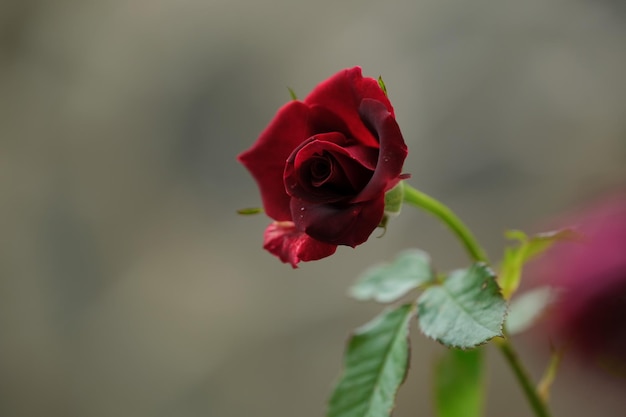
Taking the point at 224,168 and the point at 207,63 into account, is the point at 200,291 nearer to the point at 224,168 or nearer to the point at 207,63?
the point at 224,168

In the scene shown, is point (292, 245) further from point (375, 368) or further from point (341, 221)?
point (375, 368)

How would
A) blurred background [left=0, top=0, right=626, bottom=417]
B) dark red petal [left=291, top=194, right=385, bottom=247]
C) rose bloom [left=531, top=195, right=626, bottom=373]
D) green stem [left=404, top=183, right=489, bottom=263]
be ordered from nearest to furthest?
dark red petal [left=291, top=194, right=385, bottom=247]
green stem [left=404, top=183, right=489, bottom=263]
rose bloom [left=531, top=195, right=626, bottom=373]
blurred background [left=0, top=0, right=626, bottom=417]

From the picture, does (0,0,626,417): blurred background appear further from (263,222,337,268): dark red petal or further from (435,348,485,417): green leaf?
(263,222,337,268): dark red petal

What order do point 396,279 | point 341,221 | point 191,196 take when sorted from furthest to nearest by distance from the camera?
1. point 191,196
2. point 396,279
3. point 341,221

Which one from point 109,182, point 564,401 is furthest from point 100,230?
point 564,401

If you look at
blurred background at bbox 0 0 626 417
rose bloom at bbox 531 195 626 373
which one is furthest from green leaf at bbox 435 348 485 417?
blurred background at bbox 0 0 626 417

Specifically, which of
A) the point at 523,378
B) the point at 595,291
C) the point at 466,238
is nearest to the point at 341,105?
the point at 466,238
